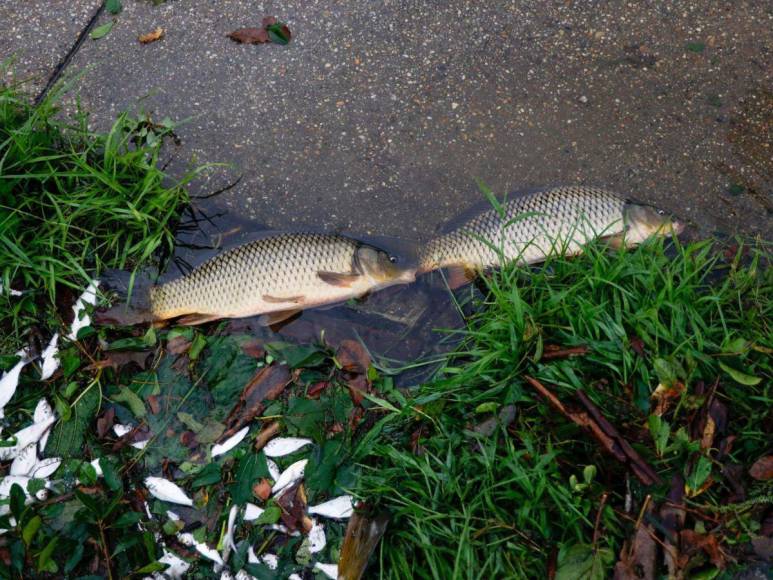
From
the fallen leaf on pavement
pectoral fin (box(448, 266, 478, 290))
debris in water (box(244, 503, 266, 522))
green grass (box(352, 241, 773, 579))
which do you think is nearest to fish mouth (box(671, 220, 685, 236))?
green grass (box(352, 241, 773, 579))

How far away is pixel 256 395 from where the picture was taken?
290cm

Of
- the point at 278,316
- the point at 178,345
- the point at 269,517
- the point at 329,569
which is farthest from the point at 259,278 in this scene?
the point at 329,569

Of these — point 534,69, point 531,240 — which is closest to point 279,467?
point 531,240

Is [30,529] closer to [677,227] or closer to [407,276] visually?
[407,276]

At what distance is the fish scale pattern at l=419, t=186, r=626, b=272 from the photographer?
9.66ft

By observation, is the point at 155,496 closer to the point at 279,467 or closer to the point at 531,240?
the point at 279,467

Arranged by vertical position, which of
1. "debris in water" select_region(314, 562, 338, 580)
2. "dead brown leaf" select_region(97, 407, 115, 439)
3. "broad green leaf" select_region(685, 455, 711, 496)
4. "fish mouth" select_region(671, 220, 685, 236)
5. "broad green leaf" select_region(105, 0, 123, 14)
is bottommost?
"debris in water" select_region(314, 562, 338, 580)

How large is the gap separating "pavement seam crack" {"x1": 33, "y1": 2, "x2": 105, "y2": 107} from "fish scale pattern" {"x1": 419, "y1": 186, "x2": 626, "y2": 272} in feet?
7.31

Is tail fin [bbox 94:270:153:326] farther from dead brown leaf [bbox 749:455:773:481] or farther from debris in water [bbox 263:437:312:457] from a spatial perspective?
dead brown leaf [bbox 749:455:773:481]

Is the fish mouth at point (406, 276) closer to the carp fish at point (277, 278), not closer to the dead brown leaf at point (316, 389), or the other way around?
the carp fish at point (277, 278)

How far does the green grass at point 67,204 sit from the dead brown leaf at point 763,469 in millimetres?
2642

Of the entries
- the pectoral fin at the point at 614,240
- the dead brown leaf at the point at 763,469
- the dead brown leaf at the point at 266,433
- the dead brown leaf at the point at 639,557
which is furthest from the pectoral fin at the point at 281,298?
the dead brown leaf at the point at 763,469

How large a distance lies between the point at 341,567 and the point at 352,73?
2.39m

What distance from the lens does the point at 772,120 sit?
3156 millimetres
